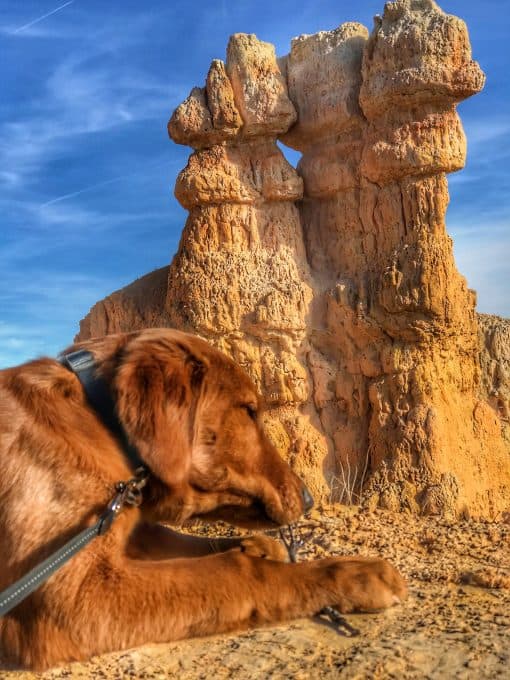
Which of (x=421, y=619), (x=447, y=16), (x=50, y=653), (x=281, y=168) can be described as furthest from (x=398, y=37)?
(x=50, y=653)

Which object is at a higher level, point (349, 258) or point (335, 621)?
point (349, 258)

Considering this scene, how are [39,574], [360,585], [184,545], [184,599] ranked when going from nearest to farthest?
[39,574]
[184,599]
[360,585]
[184,545]

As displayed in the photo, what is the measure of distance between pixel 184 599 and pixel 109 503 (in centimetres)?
47

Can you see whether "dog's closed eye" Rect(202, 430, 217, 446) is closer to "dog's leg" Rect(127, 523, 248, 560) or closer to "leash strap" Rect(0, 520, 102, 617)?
"dog's leg" Rect(127, 523, 248, 560)

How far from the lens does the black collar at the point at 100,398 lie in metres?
2.99

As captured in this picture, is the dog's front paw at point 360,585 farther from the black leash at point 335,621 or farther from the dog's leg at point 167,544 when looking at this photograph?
the dog's leg at point 167,544

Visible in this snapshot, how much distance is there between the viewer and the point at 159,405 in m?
2.95

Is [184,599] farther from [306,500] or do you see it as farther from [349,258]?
[349,258]

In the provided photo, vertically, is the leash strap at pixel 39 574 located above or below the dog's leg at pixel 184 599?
above

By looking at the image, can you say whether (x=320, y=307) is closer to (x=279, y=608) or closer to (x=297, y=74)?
(x=297, y=74)

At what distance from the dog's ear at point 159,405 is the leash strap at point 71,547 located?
0.12 meters

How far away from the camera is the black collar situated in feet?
9.80

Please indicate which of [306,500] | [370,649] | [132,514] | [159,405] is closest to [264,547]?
[306,500]

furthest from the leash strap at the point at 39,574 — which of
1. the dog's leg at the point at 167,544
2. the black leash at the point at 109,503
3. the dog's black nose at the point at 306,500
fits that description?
the dog's black nose at the point at 306,500
